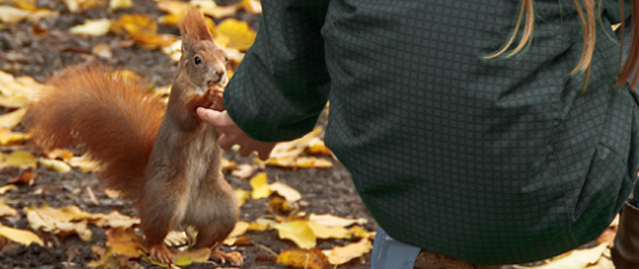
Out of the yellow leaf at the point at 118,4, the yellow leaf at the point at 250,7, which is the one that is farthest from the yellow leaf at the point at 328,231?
the yellow leaf at the point at 118,4

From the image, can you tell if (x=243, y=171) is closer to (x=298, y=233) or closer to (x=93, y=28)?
(x=298, y=233)

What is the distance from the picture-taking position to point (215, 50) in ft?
5.71

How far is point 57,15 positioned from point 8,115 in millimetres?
970

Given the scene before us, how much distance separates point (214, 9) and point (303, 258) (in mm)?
1760

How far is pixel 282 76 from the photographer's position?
1343 mm

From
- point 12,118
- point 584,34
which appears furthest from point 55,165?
point 584,34

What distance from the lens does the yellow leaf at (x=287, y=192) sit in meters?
2.30

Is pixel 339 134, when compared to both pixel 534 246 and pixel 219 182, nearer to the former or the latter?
pixel 534 246

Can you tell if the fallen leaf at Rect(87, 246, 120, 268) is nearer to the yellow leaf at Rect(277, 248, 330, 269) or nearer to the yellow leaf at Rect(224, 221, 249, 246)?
the yellow leaf at Rect(224, 221, 249, 246)

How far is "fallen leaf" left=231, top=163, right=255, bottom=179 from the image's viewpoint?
2.47 meters

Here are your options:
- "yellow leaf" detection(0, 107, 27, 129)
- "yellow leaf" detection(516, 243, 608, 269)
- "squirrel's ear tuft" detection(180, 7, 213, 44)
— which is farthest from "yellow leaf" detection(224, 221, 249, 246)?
"yellow leaf" detection(0, 107, 27, 129)

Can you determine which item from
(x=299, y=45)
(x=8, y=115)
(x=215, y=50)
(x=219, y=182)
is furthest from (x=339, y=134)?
(x=8, y=115)

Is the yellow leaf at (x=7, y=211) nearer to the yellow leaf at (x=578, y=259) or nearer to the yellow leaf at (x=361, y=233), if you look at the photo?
the yellow leaf at (x=361, y=233)

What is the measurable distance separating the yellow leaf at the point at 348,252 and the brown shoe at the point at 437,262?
0.56 m
